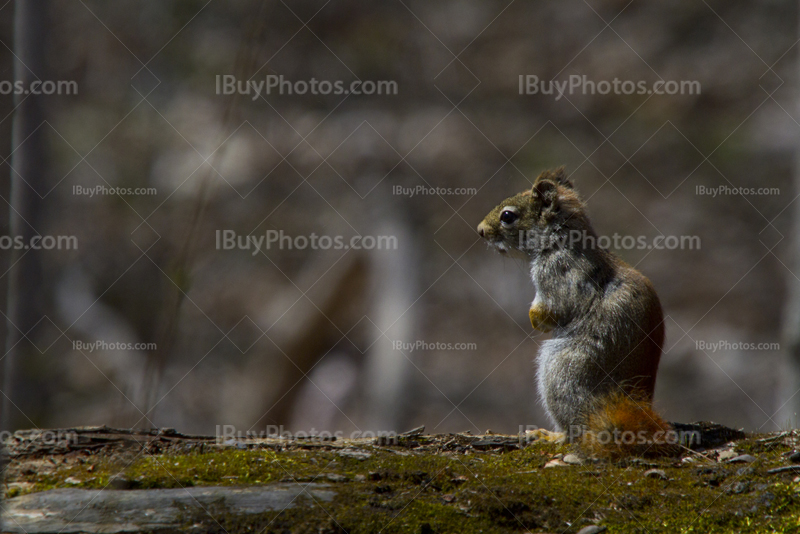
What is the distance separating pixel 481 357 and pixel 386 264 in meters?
2.98

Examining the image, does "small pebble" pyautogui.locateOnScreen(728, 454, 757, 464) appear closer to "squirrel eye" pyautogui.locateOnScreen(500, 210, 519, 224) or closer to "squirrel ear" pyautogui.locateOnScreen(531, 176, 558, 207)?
"squirrel ear" pyautogui.locateOnScreen(531, 176, 558, 207)

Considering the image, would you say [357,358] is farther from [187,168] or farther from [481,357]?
[187,168]

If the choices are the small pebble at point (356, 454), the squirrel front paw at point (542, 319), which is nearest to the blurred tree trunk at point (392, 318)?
the squirrel front paw at point (542, 319)

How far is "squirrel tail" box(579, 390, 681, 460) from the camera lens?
15.4 feet

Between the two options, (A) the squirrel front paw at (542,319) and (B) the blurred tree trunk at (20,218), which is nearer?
(B) the blurred tree trunk at (20,218)

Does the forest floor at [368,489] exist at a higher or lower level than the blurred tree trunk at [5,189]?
lower

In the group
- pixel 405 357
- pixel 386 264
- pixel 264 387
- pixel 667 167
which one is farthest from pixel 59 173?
pixel 667 167

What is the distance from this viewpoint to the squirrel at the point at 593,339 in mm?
4762

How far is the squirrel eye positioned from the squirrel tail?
209cm

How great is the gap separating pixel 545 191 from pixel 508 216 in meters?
0.43

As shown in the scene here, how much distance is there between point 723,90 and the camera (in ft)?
53.0

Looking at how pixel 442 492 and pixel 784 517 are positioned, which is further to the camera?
pixel 442 492

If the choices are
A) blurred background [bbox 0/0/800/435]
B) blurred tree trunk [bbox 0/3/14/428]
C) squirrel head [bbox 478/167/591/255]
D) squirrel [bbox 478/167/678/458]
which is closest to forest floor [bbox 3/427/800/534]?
squirrel [bbox 478/167/678/458]

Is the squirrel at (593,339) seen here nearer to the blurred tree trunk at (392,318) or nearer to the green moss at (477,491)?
the green moss at (477,491)
